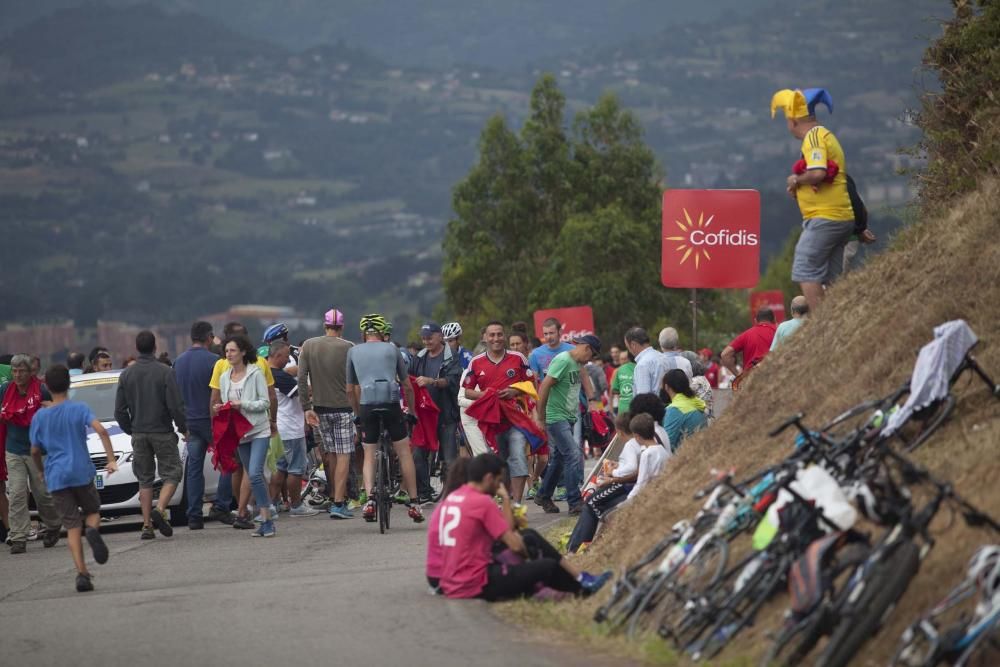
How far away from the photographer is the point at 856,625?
7422 mm

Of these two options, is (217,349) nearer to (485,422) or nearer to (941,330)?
(485,422)

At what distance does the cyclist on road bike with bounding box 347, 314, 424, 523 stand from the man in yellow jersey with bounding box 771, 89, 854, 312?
4192mm

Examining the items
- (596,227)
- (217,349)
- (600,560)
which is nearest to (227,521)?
(217,349)

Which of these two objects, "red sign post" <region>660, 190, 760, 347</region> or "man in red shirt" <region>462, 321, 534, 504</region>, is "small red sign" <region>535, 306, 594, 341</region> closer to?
"red sign post" <region>660, 190, 760, 347</region>

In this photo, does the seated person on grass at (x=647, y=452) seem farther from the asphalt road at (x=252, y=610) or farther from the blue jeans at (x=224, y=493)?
the blue jeans at (x=224, y=493)

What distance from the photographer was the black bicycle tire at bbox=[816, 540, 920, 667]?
7355mm

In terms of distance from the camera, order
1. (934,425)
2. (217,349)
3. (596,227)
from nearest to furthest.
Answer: (934,425) < (217,349) < (596,227)

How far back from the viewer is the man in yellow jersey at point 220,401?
1739 centimetres

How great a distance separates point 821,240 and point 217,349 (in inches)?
323

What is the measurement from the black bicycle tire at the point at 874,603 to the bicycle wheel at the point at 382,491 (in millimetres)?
8860

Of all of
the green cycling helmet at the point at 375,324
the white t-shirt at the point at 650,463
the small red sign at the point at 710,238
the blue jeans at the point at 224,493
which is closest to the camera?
the white t-shirt at the point at 650,463

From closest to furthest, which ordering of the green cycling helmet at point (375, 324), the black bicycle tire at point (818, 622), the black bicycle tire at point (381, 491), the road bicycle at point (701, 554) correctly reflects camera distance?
the black bicycle tire at point (818, 622), the road bicycle at point (701, 554), the black bicycle tire at point (381, 491), the green cycling helmet at point (375, 324)

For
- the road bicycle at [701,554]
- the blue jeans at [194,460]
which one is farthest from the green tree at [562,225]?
the road bicycle at [701,554]

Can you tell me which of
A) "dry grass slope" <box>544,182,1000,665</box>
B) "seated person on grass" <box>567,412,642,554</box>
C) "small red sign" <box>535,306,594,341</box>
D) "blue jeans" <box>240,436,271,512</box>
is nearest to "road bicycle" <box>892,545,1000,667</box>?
"dry grass slope" <box>544,182,1000,665</box>
